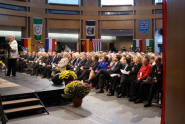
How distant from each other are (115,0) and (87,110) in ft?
47.9

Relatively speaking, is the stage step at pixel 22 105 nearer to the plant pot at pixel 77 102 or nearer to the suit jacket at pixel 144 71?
the plant pot at pixel 77 102

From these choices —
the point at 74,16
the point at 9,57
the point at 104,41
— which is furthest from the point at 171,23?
the point at 104,41

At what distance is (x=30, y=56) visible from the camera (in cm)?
1199

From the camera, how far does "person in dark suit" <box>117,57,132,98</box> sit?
18.2 feet

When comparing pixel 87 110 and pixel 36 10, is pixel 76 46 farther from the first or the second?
pixel 87 110

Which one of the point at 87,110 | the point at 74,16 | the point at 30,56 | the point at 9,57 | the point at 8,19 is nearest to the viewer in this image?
the point at 87,110


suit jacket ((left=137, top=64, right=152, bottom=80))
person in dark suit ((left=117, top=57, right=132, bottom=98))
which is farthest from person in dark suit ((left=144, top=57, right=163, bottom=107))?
person in dark suit ((left=117, top=57, right=132, bottom=98))

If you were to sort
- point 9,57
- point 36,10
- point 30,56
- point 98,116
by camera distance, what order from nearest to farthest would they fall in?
point 98,116
point 9,57
point 30,56
point 36,10

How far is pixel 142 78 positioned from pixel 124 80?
0.59 m

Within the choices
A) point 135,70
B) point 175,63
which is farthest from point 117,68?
point 175,63

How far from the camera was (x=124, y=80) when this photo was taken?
218 inches

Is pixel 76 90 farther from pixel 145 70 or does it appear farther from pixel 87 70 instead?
pixel 87 70

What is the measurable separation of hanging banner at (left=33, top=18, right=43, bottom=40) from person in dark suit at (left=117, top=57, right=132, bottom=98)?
1136 centimetres

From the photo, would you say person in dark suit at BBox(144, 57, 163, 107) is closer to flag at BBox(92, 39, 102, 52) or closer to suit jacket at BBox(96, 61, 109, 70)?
suit jacket at BBox(96, 61, 109, 70)
